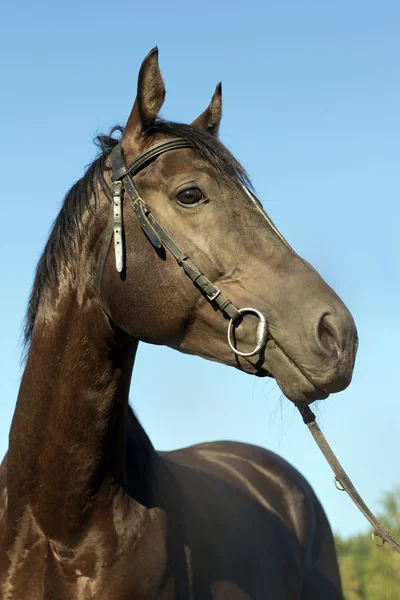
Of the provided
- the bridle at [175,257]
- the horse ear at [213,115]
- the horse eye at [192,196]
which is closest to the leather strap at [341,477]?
the bridle at [175,257]

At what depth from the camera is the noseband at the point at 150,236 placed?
10.5 feet

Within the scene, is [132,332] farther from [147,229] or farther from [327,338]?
[327,338]

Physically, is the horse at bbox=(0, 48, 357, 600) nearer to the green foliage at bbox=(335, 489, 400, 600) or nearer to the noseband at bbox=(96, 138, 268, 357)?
the noseband at bbox=(96, 138, 268, 357)

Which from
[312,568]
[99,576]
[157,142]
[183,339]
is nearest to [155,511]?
[99,576]

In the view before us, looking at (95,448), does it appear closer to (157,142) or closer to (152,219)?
(152,219)

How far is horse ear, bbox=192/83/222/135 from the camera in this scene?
4.19 meters

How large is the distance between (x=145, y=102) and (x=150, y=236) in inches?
26.1

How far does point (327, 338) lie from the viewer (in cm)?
300

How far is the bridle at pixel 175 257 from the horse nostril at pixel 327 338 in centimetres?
23

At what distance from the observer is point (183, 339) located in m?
3.43

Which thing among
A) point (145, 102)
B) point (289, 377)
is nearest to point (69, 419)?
point (289, 377)

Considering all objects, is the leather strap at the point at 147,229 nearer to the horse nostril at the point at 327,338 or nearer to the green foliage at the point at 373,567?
the horse nostril at the point at 327,338

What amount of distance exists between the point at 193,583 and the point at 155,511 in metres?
0.43

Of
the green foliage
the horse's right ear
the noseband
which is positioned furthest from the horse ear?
the green foliage
